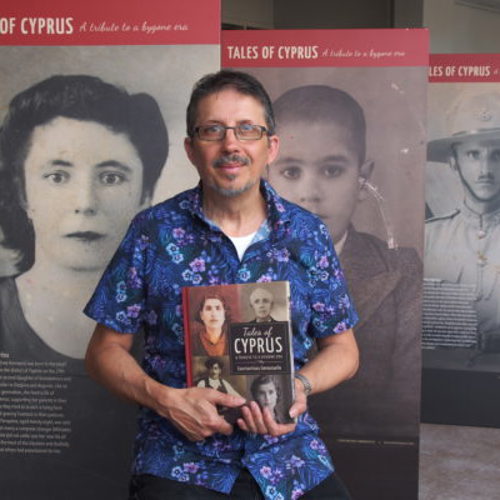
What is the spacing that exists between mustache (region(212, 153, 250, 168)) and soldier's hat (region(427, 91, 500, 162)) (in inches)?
102

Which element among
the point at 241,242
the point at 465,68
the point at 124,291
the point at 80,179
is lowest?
the point at 124,291

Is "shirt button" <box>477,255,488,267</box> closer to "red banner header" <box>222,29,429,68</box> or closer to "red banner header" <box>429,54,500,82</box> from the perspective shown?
"red banner header" <box>429,54,500,82</box>

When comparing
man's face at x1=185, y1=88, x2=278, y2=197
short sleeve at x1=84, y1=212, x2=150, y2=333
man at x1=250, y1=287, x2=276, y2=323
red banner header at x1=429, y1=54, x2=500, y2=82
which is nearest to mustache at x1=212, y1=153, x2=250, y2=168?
man's face at x1=185, y1=88, x2=278, y2=197

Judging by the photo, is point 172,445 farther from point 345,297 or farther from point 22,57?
point 22,57

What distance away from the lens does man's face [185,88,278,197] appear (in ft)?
5.92

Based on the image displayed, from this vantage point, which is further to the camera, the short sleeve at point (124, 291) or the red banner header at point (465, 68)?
the red banner header at point (465, 68)

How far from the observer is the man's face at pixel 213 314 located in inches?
64.3

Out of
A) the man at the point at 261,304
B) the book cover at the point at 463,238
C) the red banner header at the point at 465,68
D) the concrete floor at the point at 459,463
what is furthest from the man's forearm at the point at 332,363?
the red banner header at the point at 465,68

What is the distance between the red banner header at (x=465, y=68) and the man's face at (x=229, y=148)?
8.20ft

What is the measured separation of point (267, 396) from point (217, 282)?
0.32 meters

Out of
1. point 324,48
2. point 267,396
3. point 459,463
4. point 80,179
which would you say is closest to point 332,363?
point 267,396

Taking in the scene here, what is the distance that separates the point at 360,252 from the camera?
2.99 m

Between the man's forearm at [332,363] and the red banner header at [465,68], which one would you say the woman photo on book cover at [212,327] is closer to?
the man's forearm at [332,363]

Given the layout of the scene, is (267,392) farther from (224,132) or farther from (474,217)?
(474,217)
